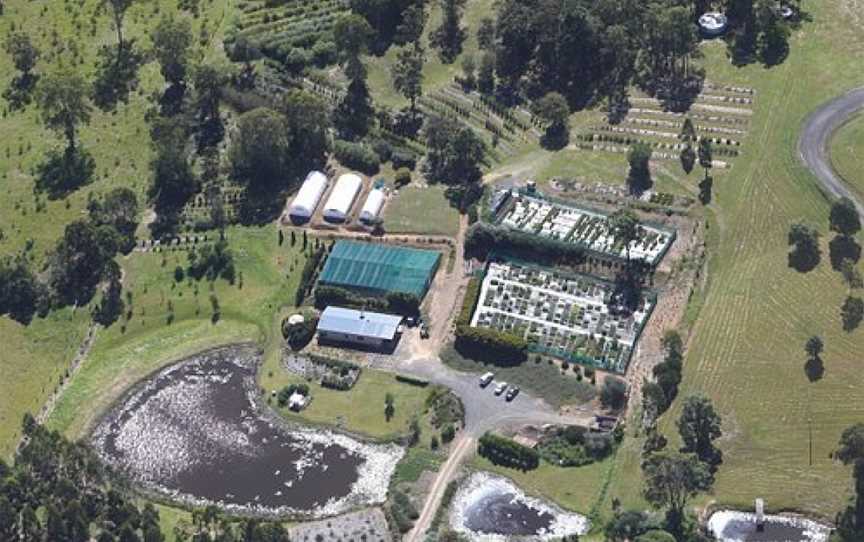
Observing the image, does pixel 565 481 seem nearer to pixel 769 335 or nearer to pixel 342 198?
pixel 769 335

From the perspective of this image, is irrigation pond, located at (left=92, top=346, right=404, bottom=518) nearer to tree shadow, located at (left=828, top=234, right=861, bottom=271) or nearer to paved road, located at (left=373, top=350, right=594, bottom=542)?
paved road, located at (left=373, top=350, right=594, bottom=542)

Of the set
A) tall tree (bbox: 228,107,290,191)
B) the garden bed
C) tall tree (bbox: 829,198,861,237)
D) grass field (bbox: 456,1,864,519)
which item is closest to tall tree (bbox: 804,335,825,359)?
grass field (bbox: 456,1,864,519)

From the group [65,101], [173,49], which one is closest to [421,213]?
[173,49]

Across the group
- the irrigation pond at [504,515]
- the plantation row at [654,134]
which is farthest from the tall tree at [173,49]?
the irrigation pond at [504,515]

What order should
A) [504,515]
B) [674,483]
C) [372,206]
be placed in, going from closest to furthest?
1. [674,483]
2. [504,515]
3. [372,206]

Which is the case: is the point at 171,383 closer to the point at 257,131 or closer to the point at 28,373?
the point at 28,373

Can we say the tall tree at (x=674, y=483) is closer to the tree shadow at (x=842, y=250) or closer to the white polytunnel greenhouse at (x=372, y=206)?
the tree shadow at (x=842, y=250)
